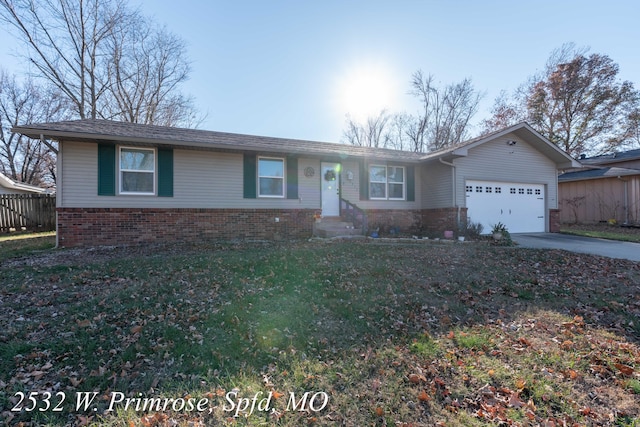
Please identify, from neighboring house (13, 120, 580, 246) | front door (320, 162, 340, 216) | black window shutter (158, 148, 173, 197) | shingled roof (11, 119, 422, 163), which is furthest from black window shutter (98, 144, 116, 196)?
front door (320, 162, 340, 216)

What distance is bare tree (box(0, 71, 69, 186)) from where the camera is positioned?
75.3ft

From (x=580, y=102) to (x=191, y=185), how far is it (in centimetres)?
2726

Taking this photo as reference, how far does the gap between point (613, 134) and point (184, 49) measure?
31.9 metres

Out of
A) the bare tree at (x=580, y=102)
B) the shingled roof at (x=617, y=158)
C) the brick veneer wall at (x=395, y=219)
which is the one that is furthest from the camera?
the bare tree at (x=580, y=102)

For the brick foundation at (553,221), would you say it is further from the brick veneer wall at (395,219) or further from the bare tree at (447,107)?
the bare tree at (447,107)

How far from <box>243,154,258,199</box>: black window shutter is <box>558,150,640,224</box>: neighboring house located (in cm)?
1479

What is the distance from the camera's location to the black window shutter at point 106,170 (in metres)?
8.84

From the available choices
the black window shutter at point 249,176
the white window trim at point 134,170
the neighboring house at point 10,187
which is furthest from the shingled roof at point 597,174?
the neighboring house at point 10,187

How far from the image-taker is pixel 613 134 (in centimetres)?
2284

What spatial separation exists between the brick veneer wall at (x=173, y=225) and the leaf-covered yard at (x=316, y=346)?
2858 mm

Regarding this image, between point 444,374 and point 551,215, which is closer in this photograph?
point 444,374

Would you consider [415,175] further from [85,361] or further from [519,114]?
[519,114]

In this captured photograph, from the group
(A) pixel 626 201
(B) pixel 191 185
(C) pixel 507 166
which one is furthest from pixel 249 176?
(A) pixel 626 201

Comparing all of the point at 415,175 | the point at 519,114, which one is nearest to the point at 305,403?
the point at 415,175
